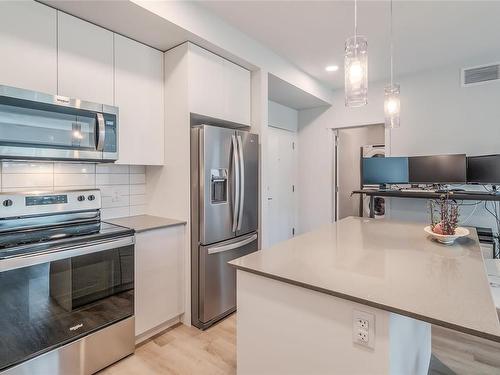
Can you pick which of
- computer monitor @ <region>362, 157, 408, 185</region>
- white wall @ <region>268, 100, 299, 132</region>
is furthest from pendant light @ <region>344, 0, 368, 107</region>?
white wall @ <region>268, 100, 299, 132</region>

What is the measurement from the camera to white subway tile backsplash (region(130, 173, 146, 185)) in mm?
2741

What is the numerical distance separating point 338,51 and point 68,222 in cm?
315

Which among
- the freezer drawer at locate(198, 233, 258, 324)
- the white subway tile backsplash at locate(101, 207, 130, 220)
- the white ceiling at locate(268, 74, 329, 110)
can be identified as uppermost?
the white ceiling at locate(268, 74, 329, 110)

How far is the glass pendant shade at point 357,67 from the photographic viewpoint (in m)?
1.69

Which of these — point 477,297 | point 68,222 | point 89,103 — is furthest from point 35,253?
point 477,297

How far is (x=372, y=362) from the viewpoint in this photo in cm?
108

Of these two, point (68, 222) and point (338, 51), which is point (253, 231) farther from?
point (338, 51)

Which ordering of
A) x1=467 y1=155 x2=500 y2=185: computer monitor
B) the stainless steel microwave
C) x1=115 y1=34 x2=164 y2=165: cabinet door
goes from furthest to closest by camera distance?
x1=467 y1=155 x2=500 y2=185: computer monitor
x1=115 y1=34 x2=164 y2=165: cabinet door
the stainless steel microwave

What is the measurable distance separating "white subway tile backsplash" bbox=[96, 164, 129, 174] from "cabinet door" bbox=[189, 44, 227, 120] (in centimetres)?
86

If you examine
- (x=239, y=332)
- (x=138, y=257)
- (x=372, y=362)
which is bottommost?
(x=239, y=332)

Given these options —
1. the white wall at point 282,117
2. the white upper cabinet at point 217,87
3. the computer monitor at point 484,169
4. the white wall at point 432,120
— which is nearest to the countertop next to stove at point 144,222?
the white upper cabinet at point 217,87

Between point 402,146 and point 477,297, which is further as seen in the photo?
point 402,146

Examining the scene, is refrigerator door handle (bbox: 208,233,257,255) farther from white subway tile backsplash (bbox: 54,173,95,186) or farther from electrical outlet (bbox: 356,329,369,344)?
electrical outlet (bbox: 356,329,369,344)

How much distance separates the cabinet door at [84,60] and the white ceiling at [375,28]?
0.92 meters
